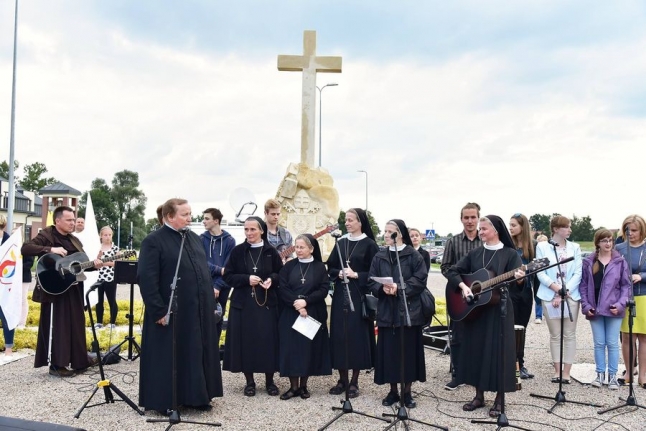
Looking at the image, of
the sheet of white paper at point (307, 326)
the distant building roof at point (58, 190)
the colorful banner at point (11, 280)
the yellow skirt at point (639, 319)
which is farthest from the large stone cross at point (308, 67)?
the distant building roof at point (58, 190)

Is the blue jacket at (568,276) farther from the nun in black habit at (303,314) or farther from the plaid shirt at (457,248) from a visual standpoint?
the nun in black habit at (303,314)

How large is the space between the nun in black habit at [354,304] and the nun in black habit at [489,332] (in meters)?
1.11

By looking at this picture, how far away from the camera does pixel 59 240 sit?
7.86 meters

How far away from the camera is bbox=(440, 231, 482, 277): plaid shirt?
7.55 meters

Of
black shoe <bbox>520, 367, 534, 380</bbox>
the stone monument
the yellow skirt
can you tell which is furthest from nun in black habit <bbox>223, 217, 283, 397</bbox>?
the stone monument

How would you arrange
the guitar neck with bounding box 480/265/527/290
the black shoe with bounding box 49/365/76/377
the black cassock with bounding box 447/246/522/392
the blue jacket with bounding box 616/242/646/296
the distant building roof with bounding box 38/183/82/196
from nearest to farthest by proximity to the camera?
1. the guitar neck with bounding box 480/265/527/290
2. the black cassock with bounding box 447/246/522/392
3. the blue jacket with bounding box 616/242/646/296
4. the black shoe with bounding box 49/365/76/377
5. the distant building roof with bounding box 38/183/82/196

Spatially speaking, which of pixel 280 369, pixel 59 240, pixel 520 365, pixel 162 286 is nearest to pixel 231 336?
pixel 280 369

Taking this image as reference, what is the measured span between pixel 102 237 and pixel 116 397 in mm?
4718

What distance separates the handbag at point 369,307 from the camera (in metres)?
Result: 6.14

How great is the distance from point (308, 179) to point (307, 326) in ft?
27.7

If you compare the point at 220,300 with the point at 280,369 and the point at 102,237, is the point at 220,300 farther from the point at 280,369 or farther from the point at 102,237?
the point at 102,237

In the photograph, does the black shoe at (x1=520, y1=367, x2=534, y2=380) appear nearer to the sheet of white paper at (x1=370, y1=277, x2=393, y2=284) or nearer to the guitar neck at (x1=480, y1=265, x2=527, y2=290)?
the guitar neck at (x1=480, y1=265, x2=527, y2=290)

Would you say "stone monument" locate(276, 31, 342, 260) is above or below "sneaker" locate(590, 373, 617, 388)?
above

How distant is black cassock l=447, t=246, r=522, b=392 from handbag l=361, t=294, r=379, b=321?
900 mm
